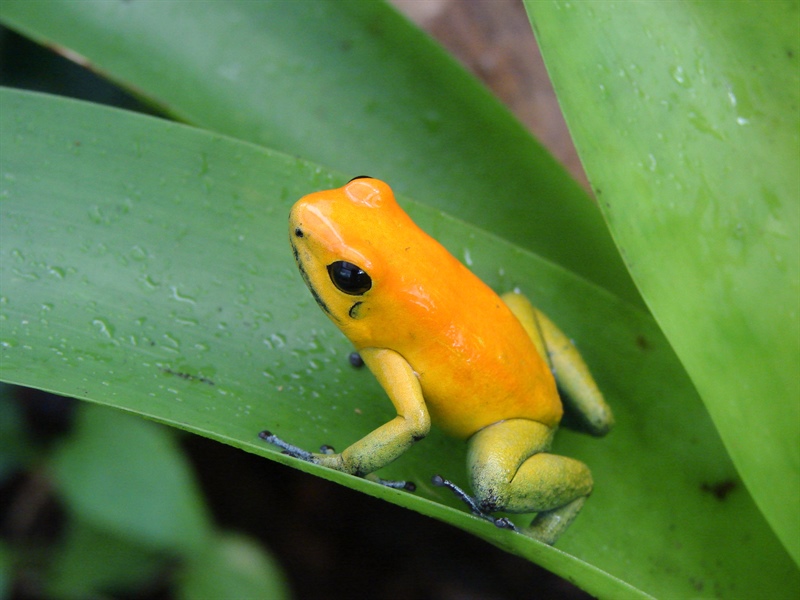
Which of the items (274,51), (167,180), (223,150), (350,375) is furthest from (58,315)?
(274,51)

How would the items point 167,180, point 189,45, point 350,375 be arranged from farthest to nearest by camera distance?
point 189,45
point 350,375
point 167,180

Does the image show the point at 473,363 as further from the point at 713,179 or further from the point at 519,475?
the point at 713,179

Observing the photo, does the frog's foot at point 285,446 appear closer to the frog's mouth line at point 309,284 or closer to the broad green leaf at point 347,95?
the frog's mouth line at point 309,284

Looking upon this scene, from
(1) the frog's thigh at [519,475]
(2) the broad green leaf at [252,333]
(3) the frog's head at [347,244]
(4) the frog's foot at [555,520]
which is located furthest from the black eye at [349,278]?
(4) the frog's foot at [555,520]

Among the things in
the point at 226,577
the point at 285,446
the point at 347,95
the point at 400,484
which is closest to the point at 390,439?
the point at 400,484

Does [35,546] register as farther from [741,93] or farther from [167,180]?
[741,93]

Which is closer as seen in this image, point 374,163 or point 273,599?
point 273,599

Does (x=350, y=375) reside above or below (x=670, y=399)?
below
